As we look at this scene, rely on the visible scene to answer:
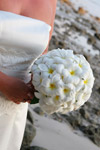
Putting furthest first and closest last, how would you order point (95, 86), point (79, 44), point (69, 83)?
point (79, 44)
point (95, 86)
point (69, 83)

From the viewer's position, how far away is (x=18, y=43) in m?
1.92

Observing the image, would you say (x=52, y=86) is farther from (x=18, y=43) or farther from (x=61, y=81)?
(x=18, y=43)

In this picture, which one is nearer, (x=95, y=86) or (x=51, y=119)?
(x=51, y=119)

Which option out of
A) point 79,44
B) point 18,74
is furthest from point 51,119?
point 79,44

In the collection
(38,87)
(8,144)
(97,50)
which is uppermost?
(38,87)

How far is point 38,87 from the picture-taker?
163 cm

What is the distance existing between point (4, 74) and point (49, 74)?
38 cm

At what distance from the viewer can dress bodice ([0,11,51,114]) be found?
6.06 feet

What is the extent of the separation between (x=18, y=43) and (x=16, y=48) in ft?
0.12

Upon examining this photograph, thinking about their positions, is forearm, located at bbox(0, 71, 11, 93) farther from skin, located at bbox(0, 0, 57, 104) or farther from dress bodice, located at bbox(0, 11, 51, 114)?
dress bodice, located at bbox(0, 11, 51, 114)

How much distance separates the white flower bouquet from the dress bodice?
30 cm

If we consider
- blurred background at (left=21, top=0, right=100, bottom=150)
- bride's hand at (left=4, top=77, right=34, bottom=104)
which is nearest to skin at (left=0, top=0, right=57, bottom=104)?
bride's hand at (left=4, top=77, right=34, bottom=104)

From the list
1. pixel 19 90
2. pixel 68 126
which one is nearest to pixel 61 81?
pixel 19 90

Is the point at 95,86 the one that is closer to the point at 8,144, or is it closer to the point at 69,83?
the point at 8,144
